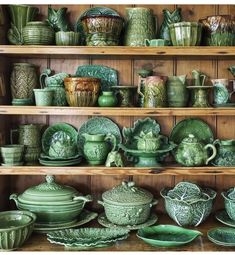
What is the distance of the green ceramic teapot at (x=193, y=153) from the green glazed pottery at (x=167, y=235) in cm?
28

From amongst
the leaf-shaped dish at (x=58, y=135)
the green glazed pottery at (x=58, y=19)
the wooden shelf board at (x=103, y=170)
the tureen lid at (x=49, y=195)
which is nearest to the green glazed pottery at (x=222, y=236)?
the wooden shelf board at (x=103, y=170)

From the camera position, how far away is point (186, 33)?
5.29 ft

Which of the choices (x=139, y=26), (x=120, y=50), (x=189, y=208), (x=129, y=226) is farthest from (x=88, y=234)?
(x=139, y=26)

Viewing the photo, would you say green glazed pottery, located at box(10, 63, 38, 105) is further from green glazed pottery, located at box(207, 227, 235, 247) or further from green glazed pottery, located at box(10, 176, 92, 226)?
green glazed pottery, located at box(207, 227, 235, 247)

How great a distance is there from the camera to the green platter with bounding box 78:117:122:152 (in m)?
1.84

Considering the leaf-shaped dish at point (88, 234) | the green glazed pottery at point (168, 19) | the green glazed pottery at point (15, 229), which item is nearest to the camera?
the green glazed pottery at point (15, 229)

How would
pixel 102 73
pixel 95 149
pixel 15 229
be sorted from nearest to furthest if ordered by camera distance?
pixel 15 229 → pixel 95 149 → pixel 102 73

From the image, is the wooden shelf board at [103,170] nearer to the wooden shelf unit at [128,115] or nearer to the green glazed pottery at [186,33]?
the wooden shelf unit at [128,115]

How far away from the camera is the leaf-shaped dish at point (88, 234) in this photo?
5.01 feet

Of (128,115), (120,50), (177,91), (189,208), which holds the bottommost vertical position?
(189,208)

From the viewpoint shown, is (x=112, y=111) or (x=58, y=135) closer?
(x=112, y=111)

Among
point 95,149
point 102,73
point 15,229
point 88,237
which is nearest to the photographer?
point 15,229

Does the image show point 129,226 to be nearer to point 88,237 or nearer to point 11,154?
point 88,237

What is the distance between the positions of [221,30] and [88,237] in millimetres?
1022
